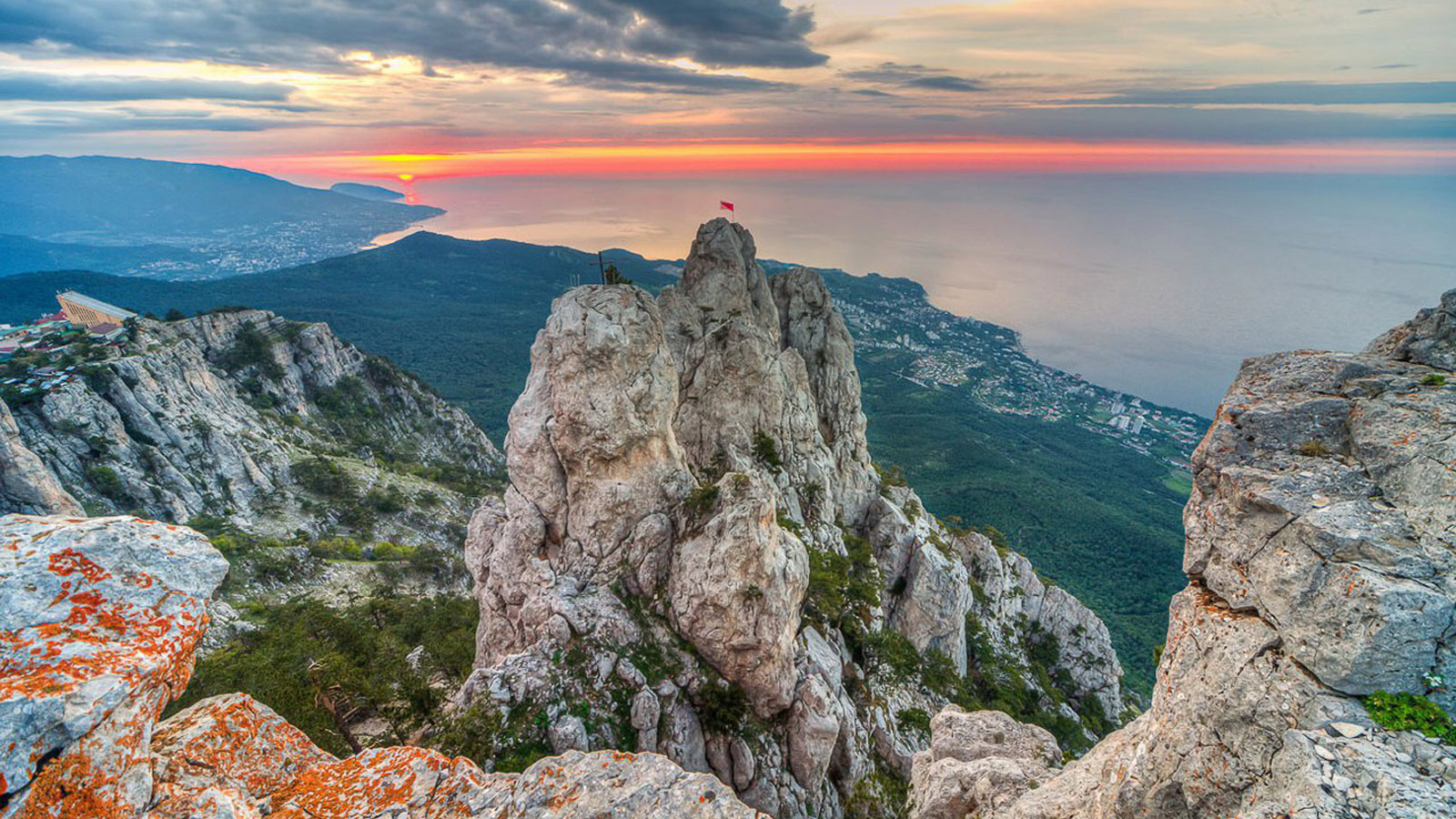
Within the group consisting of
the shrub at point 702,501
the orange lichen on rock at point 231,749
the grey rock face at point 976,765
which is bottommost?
the grey rock face at point 976,765

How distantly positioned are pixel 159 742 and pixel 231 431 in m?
68.8

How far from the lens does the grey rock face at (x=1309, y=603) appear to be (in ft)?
26.1

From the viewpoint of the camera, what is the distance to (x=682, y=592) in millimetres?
22578

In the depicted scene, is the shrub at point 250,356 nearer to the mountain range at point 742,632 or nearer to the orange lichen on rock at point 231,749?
the mountain range at point 742,632

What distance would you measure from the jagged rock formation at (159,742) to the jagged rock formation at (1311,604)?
8.41 m

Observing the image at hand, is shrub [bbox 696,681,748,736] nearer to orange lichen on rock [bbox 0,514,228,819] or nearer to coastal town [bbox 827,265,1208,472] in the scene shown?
orange lichen on rock [bbox 0,514,228,819]

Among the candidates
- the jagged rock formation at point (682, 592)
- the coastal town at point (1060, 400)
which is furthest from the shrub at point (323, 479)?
the coastal town at point (1060, 400)

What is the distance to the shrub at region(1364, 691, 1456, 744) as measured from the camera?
7598 millimetres

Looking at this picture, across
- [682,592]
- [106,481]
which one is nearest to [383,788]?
[682,592]

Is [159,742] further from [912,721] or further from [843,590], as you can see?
[912,721]

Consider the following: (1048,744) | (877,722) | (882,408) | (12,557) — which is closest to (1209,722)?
(1048,744)

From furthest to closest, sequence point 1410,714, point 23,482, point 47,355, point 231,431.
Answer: point 231,431 < point 47,355 < point 23,482 < point 1410,714

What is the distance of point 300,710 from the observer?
18094 mm

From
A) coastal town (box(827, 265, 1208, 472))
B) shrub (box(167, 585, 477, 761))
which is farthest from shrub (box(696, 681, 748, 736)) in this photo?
coastal town (box(827, 265, 1208, 472))
